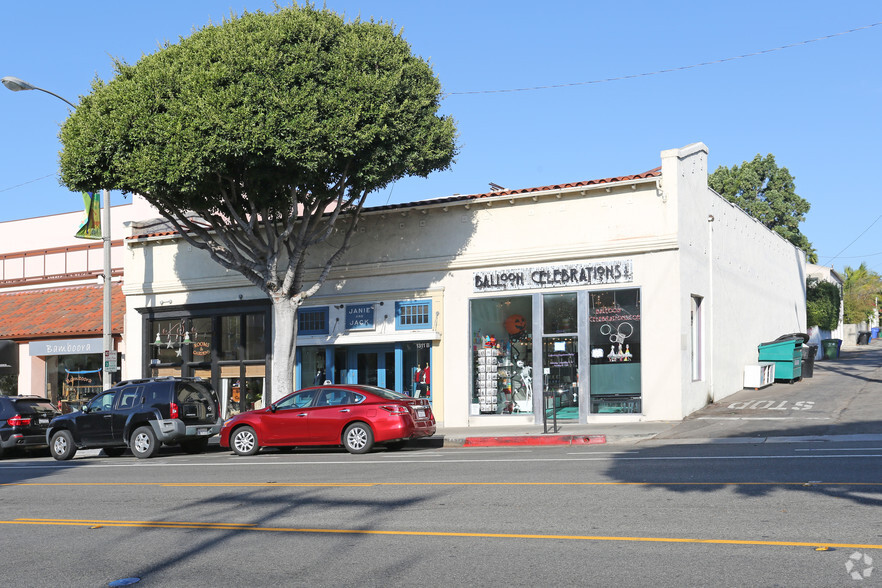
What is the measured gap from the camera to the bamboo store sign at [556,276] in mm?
21578

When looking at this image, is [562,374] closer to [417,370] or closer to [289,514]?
[417,370]

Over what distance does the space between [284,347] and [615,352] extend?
8.17m

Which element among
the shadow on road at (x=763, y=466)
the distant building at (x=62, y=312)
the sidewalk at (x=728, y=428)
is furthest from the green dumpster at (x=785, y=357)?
the distant building at (x=62, y=312)

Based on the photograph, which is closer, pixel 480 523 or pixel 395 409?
pixel 480 523

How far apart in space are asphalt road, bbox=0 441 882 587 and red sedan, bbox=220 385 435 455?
3119 millimetres

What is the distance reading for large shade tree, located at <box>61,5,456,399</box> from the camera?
61.5 feet

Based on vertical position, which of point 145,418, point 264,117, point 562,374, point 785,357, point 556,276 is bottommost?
point 145,418

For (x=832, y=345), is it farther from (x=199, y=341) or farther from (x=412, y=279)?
(x=199, y=341)

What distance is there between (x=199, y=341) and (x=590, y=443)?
46.8ft

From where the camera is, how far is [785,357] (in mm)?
26875

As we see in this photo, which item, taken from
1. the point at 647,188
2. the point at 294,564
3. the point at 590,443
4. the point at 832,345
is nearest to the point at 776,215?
the point at 832,345

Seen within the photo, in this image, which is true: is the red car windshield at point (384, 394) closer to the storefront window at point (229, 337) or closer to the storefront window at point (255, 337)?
the storefront window at point (255, 337)

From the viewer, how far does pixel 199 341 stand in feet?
91.4

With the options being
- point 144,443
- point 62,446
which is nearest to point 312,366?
point 144,443
